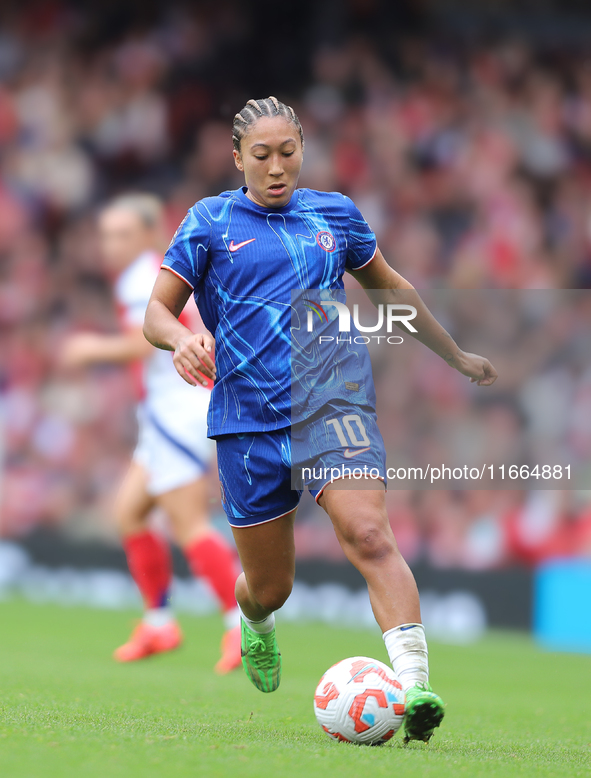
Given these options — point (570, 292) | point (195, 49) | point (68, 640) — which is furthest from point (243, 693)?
point (195, 49)

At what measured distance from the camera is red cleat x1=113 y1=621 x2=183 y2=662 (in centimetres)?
644

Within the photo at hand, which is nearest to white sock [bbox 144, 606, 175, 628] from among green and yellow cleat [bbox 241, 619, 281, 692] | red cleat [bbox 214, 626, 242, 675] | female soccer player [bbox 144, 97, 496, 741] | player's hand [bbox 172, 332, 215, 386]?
red cleat [bbox 214, 626, 242, 675]

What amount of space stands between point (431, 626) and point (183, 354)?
6845 millimetres

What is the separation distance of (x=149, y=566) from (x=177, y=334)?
322 centimetres

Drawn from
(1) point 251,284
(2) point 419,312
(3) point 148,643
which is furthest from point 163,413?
(1) point 251,284

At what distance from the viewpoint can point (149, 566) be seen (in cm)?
659

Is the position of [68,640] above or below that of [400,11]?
below

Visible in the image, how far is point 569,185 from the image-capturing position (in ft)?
41.8

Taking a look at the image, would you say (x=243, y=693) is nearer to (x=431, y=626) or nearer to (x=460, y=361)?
(x=460, y=361)

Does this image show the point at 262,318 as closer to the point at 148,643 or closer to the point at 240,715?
the point at 240,715

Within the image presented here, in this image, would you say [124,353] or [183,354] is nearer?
[183,354]

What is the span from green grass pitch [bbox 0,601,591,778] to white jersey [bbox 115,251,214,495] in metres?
1.05

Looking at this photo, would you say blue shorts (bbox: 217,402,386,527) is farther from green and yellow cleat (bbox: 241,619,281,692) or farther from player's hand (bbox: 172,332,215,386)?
green and yellow cleat (bbox: 241,619,281,692)

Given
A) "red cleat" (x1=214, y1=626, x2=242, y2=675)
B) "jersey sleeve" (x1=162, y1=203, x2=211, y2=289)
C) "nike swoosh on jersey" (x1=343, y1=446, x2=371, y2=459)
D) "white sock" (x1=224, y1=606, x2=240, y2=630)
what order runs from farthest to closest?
1. "white sock" (x1=224, y1=606, x2=240, y2=630)
2. "red cleat" (x1=214, y1=626, x2=242, y2=675)
3. "jersey sleeve" (x1=162, y1=203, x2=211, y2=289)
4. "nike swoosh on jersey" (x1=343, y1=446, x2=371, y2=459)
